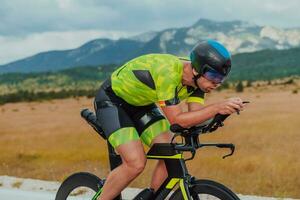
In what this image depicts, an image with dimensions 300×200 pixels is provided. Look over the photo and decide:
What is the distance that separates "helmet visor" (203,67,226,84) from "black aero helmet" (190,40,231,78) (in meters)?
0.01

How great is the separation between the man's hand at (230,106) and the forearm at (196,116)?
4 centimetres

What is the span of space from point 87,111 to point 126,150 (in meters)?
0.87

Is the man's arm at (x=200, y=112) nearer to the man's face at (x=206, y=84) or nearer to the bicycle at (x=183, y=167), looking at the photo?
the bicycle at (x=183, y=167)

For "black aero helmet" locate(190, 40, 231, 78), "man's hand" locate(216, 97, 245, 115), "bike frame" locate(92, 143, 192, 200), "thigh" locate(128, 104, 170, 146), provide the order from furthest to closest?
"thigh" locate(128, 104, 170, 146) → "bike frame" locate(92, 143, 192, 200) → "black aero helmet" locate(190, 40, 231, 78) → "man's hand" locate(216, 97, 245, 115)

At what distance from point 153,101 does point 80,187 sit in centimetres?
137

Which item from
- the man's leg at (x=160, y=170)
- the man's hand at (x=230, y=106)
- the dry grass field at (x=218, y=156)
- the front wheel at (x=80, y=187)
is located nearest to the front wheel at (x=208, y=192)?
the man's leg at (x=160, y=170)

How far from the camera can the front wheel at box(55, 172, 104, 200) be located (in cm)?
520

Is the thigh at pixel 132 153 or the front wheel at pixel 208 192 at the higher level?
the thigh at pixel 132 153

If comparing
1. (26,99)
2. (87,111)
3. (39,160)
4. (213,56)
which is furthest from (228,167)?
(26,99)

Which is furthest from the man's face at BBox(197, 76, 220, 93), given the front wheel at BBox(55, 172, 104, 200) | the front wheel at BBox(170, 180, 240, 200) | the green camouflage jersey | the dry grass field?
the dry grass field

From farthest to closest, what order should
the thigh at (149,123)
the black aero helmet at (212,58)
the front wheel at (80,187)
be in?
the front wheel at (80,187)
the thigh at (149,123)
the black aero helmet at (212,58)

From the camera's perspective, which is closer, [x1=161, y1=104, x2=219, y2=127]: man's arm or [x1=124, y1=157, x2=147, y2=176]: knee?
[x1=161, y1=104, x2=219, y2=127]: man's arm

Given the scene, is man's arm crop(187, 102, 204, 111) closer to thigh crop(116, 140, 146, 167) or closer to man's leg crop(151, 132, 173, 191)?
man's leg crop(151, 132, 173, 191)

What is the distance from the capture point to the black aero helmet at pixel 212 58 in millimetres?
4004
